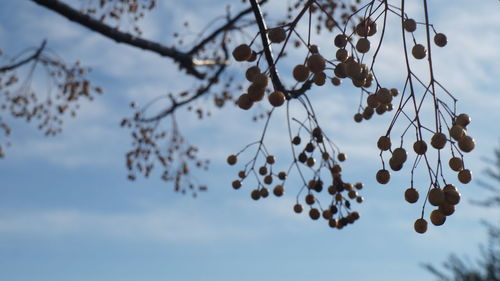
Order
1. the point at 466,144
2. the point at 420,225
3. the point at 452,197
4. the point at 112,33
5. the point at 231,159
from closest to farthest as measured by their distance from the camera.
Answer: the point at 452,197, the point at 466,144, the point at 420,225, the point at 231,159, the point at 112,33

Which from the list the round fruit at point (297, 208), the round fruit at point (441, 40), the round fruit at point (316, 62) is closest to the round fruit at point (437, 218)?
the round fruit at point (316, 62)

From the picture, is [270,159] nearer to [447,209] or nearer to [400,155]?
[400,155]

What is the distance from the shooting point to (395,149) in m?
1.48

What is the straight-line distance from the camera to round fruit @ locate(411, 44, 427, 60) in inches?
62.7

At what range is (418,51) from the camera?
1.60 m

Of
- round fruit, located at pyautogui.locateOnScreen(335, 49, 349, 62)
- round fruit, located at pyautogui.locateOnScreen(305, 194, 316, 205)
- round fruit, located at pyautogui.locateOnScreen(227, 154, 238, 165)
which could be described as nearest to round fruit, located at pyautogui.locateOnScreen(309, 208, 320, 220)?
round fruit, located at pyautogui.locateOnScreen(305, 194, 316, 205)

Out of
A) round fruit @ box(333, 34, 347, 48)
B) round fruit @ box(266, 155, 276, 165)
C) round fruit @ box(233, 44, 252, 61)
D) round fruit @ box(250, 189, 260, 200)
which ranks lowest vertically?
round fruit @ box(233, 44, 252, 61)

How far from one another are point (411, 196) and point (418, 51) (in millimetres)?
389

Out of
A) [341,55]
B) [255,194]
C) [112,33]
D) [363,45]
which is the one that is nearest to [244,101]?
[341,55]

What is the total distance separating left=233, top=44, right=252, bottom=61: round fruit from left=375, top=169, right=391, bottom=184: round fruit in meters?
0.49

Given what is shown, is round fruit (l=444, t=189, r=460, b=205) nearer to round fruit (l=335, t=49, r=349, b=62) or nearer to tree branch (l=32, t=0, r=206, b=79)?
round fruit (l=335, t=49, r=349, b=62)

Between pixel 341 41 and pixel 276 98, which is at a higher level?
pixel 341 41

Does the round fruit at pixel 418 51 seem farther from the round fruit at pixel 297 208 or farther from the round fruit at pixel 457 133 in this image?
the round fruit at pixel 297 208

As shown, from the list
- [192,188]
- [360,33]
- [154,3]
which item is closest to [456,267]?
[192,188]
